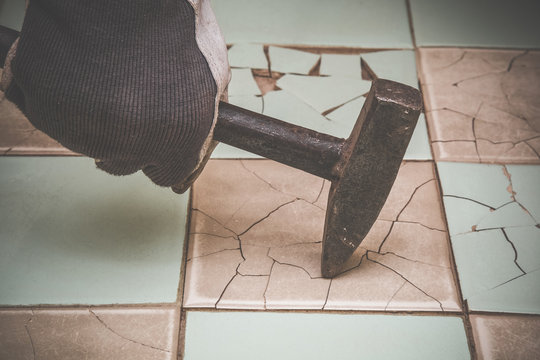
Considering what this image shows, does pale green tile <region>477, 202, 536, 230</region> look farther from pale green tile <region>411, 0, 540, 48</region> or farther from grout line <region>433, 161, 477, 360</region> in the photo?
pale green tile <region>411, 0, 540, 48</region>

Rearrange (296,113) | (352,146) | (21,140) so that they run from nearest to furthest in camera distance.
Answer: (352,146) → (21,140) → (296,113)

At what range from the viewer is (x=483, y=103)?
1.76 metres

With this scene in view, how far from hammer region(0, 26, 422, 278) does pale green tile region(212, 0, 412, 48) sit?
0.97 m

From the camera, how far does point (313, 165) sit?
1.11 meters

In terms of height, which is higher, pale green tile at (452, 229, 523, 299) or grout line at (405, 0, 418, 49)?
grout line at (405, 0, 418, 49)

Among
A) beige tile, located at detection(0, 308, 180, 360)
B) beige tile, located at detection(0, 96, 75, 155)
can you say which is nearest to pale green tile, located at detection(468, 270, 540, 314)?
beige tile, located at detection(0, 308, 180, 360)

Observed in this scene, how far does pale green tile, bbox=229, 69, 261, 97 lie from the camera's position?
177cm

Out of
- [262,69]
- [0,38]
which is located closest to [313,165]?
[0,38]

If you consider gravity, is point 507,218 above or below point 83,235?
above

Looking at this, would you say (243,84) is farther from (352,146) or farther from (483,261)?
(483,261)

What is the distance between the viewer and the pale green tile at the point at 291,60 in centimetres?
185

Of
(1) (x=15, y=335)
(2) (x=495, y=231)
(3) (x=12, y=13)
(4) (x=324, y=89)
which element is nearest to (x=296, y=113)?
(4) (x=324, y=89)

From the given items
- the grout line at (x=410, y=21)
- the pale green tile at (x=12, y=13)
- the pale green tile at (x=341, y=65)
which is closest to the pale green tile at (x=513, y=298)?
the pale green tile at (x=341, y=65)

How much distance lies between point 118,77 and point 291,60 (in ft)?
3.54
